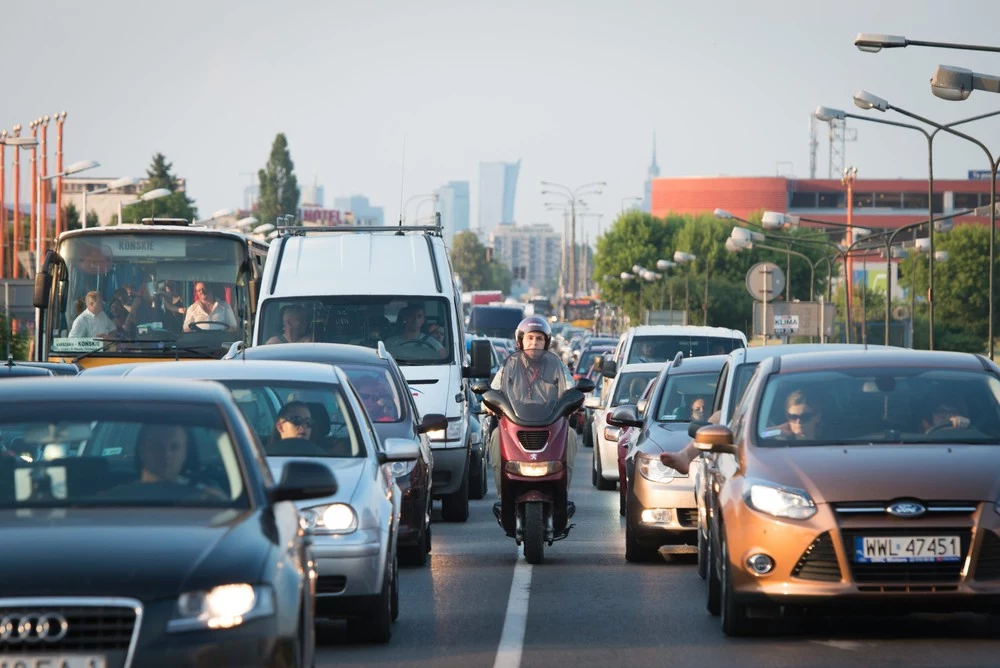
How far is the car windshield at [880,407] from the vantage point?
10688 mm

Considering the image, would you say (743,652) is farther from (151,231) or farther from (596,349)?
(596,349)

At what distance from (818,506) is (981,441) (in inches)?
51.3

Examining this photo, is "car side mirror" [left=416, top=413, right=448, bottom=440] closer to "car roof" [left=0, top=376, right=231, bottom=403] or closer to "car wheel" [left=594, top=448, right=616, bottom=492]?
"car roof" [left=0, top=376, right=231, bottom=403]

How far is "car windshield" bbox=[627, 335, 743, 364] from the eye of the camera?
27641 millimetres

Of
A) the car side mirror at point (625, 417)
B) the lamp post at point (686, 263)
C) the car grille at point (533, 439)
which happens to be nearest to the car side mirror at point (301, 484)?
the car grille at point (533, 439)

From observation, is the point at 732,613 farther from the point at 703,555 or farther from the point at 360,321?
the point at 360,321

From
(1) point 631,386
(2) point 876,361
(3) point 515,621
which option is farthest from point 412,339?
(2) point 876,361

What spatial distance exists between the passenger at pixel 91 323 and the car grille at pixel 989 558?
55.5 ft

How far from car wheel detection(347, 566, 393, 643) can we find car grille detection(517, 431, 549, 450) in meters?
4.32

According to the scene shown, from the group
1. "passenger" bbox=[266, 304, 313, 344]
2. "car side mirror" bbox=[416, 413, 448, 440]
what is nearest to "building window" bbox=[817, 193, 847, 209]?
"passenger" bbox=[266, 304, 313, 344]

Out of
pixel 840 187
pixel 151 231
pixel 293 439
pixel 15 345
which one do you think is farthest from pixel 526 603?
pixel 840 187

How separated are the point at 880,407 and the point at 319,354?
18.3 ft

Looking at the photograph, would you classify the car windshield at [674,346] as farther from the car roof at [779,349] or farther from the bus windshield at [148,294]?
the car roof at [779,349]

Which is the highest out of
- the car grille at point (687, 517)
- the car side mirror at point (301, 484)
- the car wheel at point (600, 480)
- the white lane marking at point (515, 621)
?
the car side mirror at point (301, 484)
